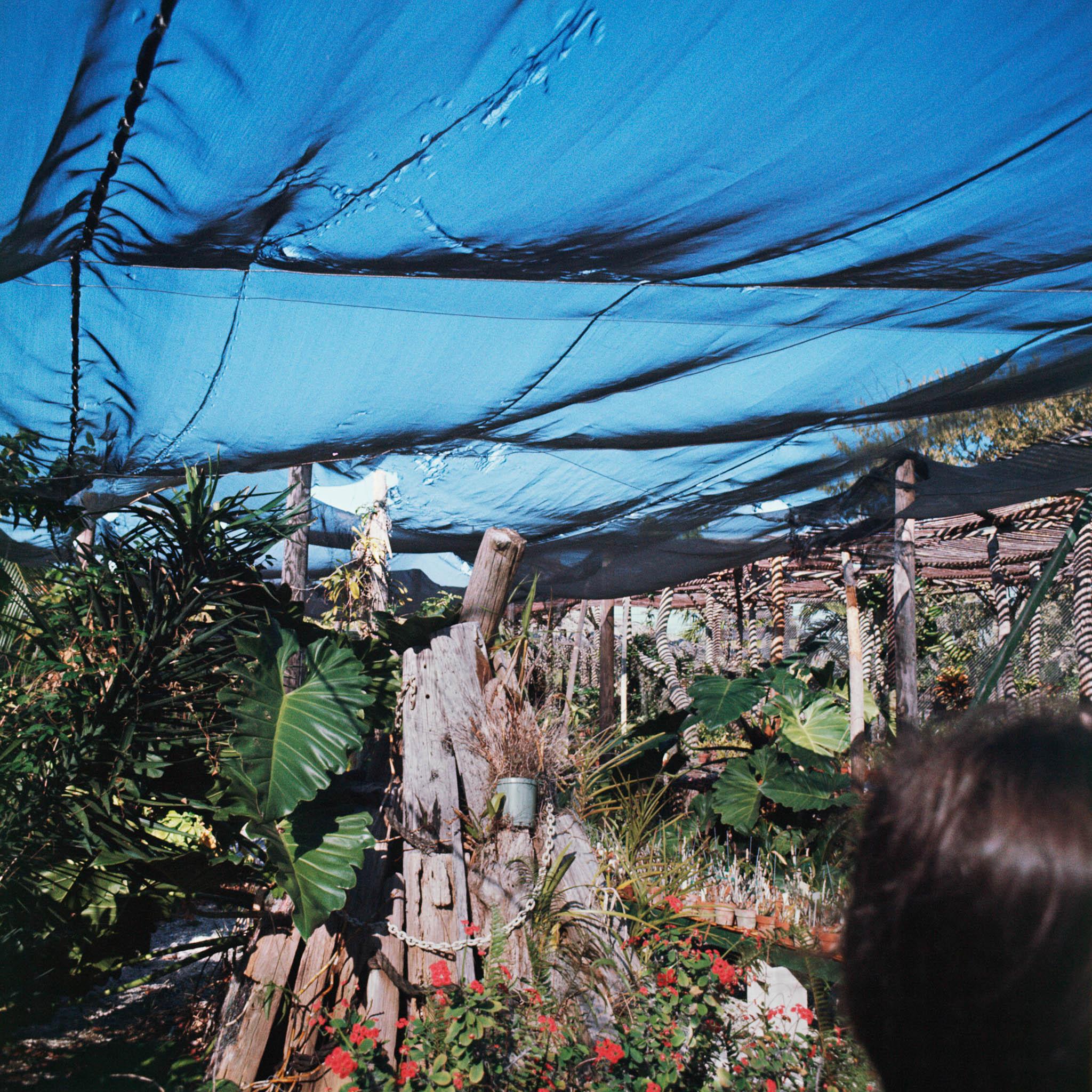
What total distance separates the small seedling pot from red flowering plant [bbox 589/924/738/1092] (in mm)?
659

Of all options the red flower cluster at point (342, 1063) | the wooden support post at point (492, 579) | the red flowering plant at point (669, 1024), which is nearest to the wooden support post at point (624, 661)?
the wooden support post at point (492, 579)

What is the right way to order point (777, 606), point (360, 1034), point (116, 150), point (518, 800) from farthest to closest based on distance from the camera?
point (777, 606), point (518, 800), point (360, 1034), point (116, 150)

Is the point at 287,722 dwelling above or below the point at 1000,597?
below

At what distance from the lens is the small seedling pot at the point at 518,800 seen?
3.50 m

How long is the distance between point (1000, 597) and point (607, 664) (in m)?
3.96

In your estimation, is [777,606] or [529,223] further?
[777,606]

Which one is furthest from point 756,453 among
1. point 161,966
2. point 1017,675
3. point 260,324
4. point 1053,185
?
point 1017,675

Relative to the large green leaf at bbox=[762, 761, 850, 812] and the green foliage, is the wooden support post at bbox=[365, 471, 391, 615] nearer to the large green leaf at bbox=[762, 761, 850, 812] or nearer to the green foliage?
the green foliage

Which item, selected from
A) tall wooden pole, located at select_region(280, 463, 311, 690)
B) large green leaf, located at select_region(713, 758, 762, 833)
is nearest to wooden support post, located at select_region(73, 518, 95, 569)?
tall wooden pole, located at select_region(280, 463, 311, 690)

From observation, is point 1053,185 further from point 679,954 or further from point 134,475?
point 134,475

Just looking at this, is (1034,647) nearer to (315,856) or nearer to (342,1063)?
(315,856)

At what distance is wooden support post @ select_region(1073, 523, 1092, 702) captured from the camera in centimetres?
609

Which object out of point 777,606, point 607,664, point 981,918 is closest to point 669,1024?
point 981,918

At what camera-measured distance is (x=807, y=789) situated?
16.5ft
